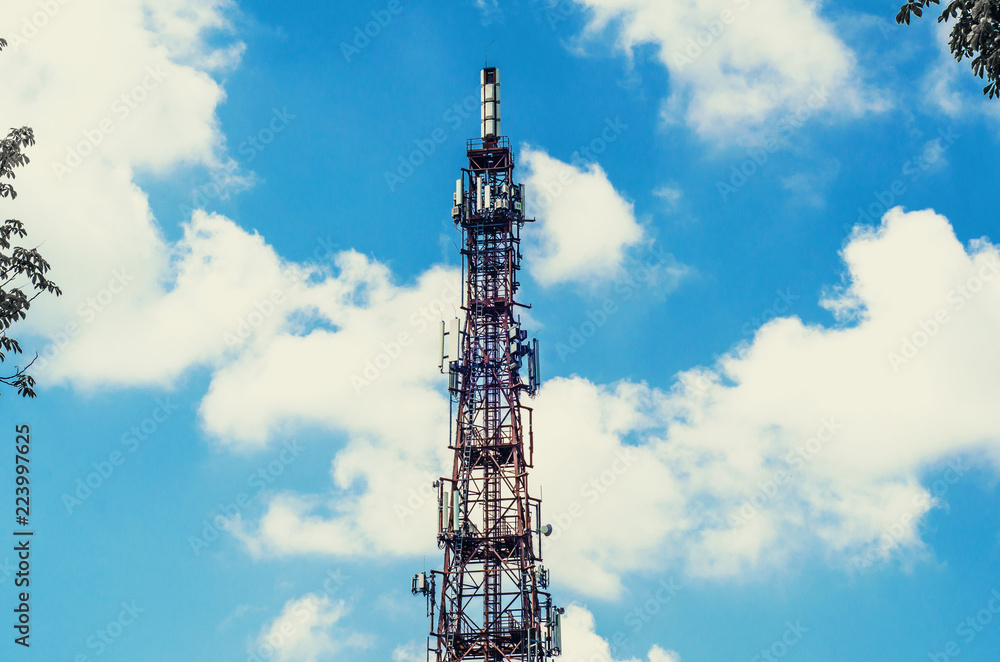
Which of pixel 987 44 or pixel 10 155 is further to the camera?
pixel 10 155

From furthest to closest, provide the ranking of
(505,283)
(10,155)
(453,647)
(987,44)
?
(505,283)
(453,647)
(10,155)
(987,44)

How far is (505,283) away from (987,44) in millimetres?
53818

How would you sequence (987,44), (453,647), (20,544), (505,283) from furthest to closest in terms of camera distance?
(505,283) < (453,647) < (20,544) < (987,44)

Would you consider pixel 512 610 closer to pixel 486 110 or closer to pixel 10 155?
pixel 486 110

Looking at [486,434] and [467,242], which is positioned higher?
[467,242]

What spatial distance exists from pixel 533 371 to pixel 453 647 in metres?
18.8

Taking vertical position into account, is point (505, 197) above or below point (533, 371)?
above

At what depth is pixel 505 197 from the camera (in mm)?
85250

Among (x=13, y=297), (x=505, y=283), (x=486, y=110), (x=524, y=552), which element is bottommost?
(x=13, y=297)

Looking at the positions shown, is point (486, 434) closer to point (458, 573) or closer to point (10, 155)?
point (458, 573)

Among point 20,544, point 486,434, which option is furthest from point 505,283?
point 20,544

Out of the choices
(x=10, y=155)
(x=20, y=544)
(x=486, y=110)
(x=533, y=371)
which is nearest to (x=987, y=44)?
(x=10, y=155)

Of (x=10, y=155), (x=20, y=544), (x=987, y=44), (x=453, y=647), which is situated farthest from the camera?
(x=453, y=647)

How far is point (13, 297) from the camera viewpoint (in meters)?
35.7
